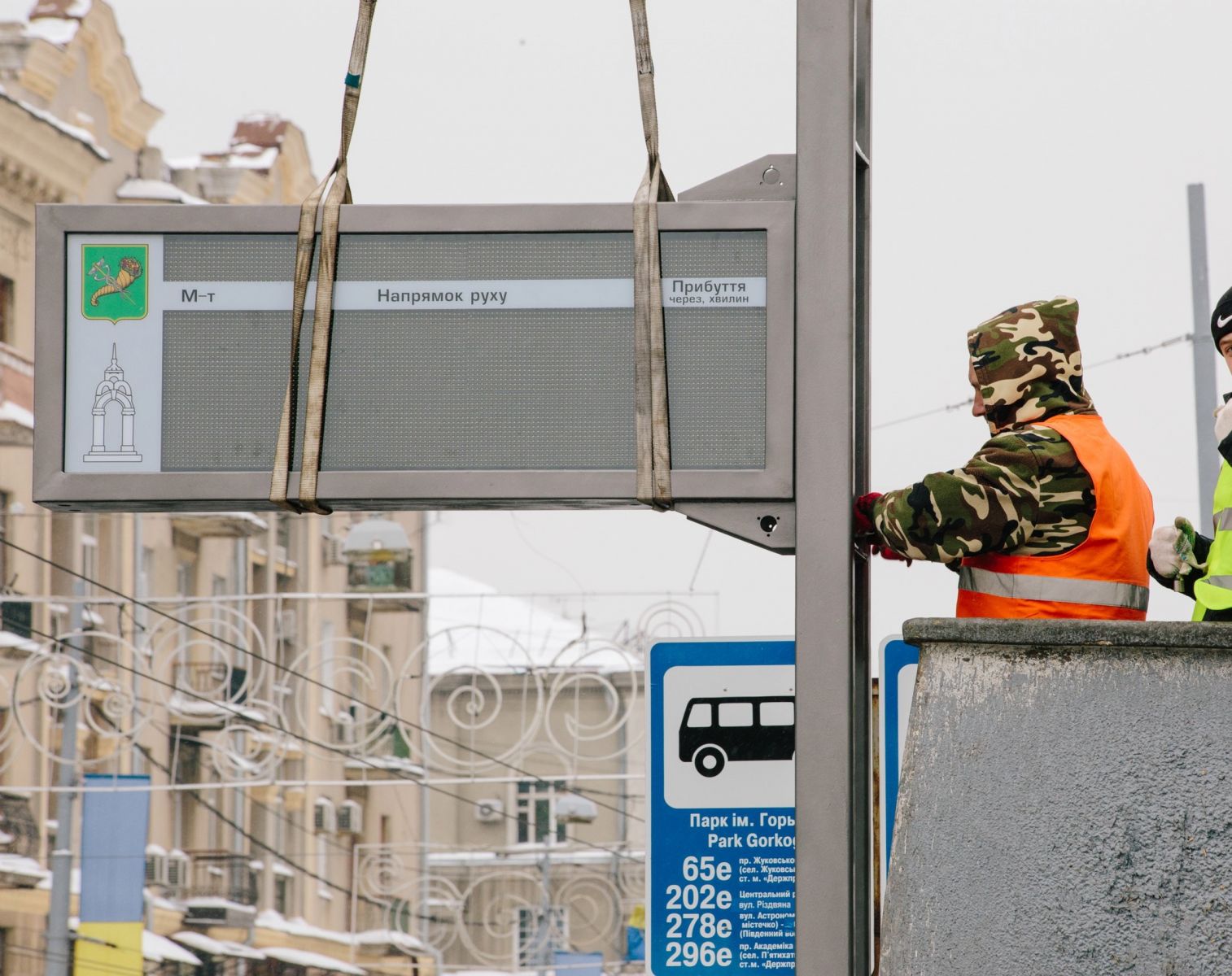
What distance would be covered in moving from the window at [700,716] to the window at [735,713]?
0.02 m

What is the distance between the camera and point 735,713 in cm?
365

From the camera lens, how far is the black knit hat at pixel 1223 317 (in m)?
3.14

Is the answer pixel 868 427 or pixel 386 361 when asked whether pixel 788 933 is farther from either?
pixel 386 361

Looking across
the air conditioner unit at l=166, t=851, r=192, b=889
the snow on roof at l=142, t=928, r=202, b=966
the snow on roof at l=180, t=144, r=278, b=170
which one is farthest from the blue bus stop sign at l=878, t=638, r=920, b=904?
the snow on roof at l=180, t=144, r=278, b=170

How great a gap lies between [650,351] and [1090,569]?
0.74 metres

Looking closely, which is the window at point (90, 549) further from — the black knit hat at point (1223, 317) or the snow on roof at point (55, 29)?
the black knit hat at point (1223, 317)

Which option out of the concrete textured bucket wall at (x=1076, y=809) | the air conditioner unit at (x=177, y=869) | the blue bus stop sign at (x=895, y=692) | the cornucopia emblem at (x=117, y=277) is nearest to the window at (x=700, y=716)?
the blue bus stop sign at (x=895, y=692)

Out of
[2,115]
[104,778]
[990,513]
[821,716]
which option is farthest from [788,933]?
[2,115]

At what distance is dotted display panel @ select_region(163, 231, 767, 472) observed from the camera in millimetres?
2963

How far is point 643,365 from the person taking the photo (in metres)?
2.96

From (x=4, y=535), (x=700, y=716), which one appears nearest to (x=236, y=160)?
(x=4, y=535)

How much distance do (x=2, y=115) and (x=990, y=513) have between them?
2179 cm

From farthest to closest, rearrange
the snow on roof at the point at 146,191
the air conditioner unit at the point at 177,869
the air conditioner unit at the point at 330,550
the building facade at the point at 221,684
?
1. the air conditioner unit at the point at 330,550
2. the air conditioner unit at the point at 177,869
3. the snow on roof at the point at 146,191
4. the building facade at the point at 221,684

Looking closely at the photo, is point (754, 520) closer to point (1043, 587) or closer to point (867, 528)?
point (867, 528)
